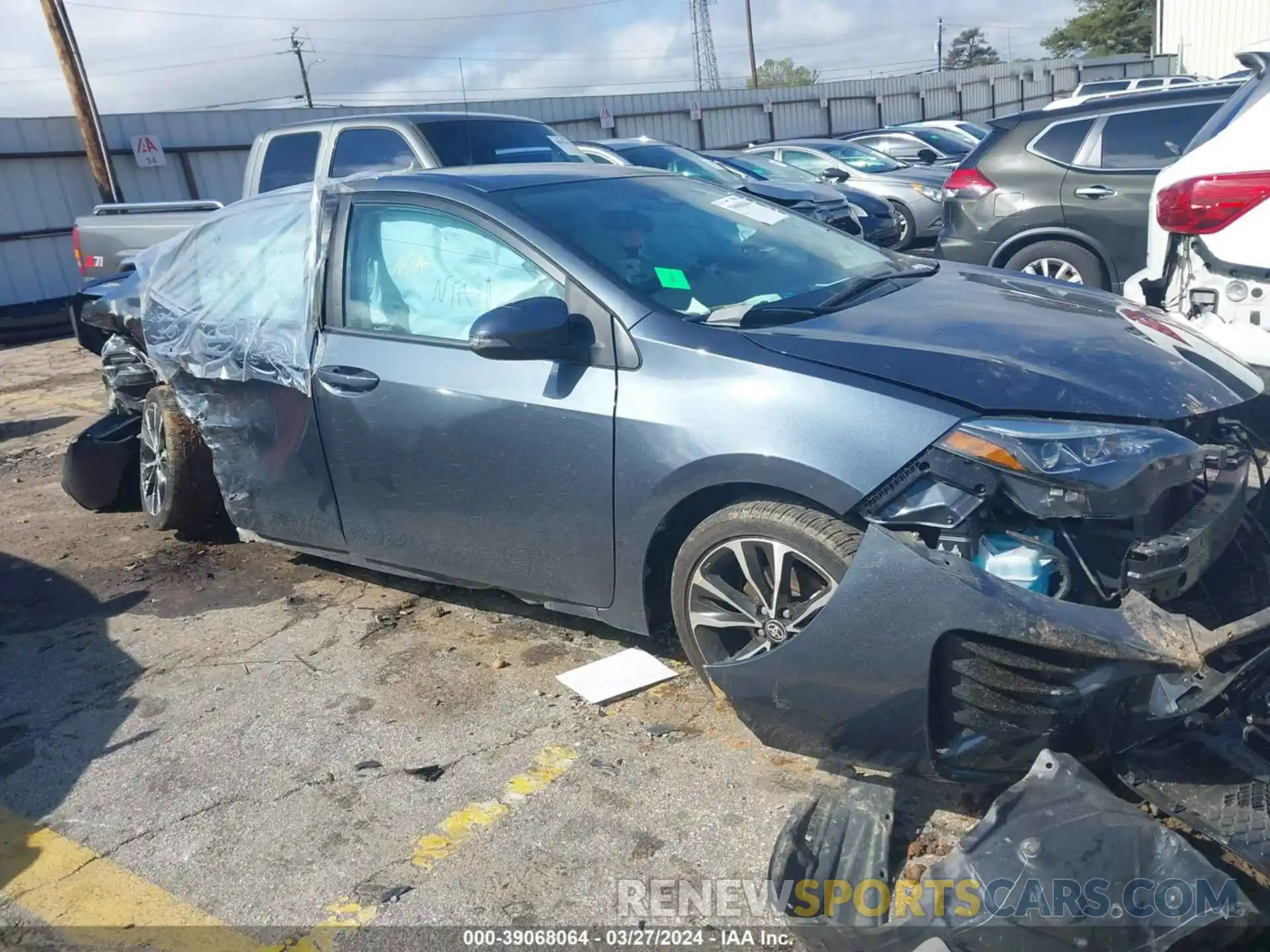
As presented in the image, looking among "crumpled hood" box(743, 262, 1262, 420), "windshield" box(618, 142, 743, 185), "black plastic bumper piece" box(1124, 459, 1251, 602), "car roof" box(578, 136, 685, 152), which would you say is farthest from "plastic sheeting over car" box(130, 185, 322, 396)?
"car roof" box(578, 136, 685, 152)

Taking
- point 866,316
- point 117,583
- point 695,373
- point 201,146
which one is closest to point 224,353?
point 117,583

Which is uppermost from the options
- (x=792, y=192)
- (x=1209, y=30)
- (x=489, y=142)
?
(x=1209, y=30)

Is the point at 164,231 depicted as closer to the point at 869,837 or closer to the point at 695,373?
the point at 695,373

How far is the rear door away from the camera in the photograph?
286 inches

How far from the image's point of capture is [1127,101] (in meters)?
7.58

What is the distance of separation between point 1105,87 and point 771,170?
36.5 feet

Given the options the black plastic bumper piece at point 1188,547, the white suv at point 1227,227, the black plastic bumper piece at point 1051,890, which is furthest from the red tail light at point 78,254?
the black plastic bumper piece at point 1188,547

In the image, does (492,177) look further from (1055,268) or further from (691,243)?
(1055,268)

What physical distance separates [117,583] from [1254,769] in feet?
15.5

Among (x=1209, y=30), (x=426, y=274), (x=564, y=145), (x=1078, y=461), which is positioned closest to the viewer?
(x=1078, y=461)

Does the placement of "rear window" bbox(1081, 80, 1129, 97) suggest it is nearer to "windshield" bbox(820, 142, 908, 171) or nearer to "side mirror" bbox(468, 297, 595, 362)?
"windshield" bbox(820, 142, 908, 171)

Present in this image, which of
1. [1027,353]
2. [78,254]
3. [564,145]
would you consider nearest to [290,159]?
[564,145]

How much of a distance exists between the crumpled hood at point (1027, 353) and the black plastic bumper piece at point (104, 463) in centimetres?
426

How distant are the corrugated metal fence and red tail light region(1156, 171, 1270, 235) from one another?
7.92 m
